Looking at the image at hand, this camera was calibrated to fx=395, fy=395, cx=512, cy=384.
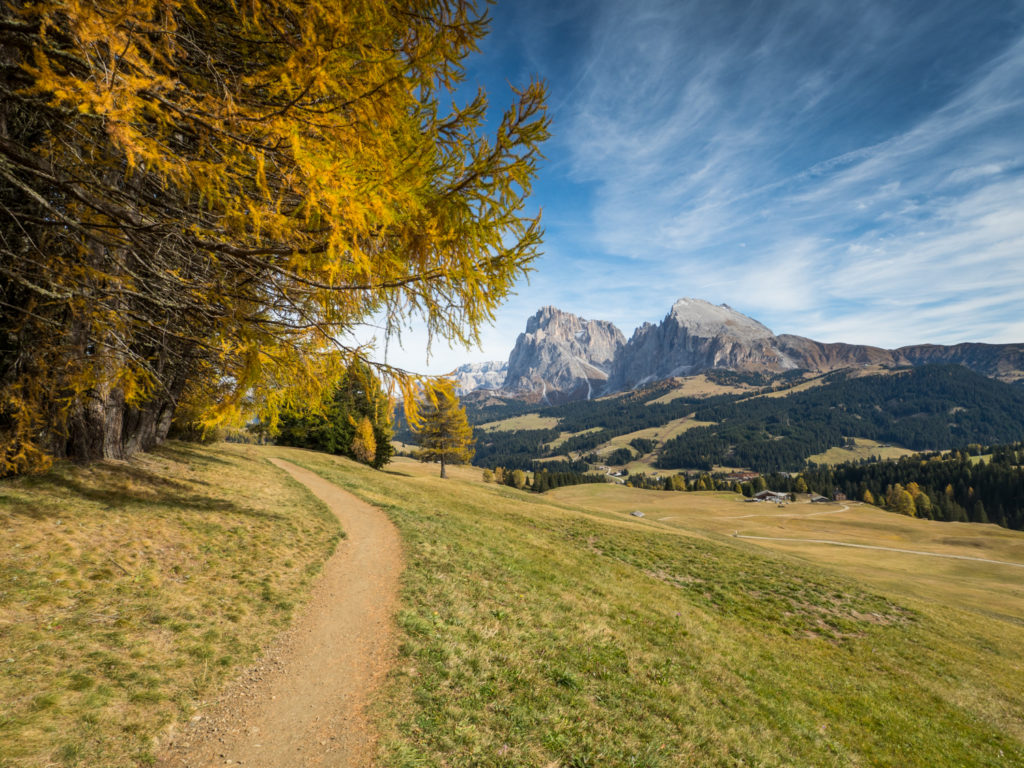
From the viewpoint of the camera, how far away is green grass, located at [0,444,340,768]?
446 cm

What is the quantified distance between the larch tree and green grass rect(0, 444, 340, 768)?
2106 mm

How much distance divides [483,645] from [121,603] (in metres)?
6.28

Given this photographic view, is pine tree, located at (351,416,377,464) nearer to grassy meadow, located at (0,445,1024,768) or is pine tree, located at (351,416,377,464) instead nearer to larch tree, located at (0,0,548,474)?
grassy meadow, located at (0,445,1024,768)

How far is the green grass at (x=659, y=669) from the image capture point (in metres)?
6.14

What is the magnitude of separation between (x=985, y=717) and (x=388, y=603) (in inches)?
672

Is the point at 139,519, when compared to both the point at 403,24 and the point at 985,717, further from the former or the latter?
the point at 985,717

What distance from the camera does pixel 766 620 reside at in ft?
49.9

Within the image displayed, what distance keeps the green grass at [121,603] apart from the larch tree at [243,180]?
211 cm

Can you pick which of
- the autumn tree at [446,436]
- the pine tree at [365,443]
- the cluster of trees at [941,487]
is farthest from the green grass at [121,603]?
the cluster of trees at [941,487]

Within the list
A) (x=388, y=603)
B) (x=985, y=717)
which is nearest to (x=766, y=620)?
(x=985, y=717)

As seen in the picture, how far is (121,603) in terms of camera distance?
6578mm

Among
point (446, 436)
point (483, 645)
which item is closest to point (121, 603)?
point (483, 645)

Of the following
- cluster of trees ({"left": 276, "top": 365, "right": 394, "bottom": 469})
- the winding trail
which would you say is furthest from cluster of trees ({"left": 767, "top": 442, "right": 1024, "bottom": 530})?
cluster of trees ({"left": 276, "top": 365, "right": 394, "bottom": 469})

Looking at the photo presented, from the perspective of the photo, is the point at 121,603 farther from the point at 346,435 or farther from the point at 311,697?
the point at 346,435
